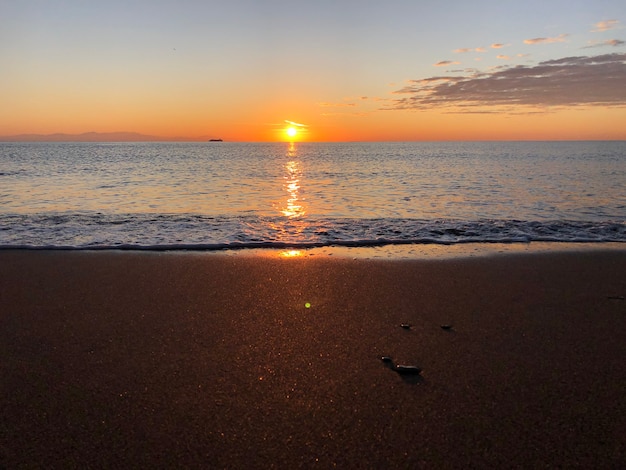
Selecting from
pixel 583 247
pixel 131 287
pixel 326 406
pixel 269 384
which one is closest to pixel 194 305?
pixel 131 287

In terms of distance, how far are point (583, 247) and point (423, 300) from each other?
6.14m

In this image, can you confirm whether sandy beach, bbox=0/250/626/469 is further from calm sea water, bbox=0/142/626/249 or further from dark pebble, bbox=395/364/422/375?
calm sea water, bbox=0/142/626/249

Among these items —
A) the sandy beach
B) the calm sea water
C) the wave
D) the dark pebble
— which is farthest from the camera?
the calm sea water

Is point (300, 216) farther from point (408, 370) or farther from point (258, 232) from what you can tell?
point (408, 370)

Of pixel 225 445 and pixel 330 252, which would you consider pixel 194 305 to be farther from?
pixel 330 252

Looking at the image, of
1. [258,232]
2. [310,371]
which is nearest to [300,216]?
[258,232]

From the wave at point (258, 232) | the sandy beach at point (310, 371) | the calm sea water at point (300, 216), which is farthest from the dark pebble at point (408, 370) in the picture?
the calm sea water at point (300, 216)

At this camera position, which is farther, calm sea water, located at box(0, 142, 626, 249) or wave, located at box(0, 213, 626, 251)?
calm sea water, located at box(0, 142, 626, 249)

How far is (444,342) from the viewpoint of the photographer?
16.8 feet

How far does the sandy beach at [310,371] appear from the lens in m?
3.27

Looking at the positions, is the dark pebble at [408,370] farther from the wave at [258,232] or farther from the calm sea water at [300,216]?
the calm sea water at [300,216]

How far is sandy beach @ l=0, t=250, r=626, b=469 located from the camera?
3268mm

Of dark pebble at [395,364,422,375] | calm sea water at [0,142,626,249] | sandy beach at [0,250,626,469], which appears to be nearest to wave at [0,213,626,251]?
calm sea water at [0,142,626,249]

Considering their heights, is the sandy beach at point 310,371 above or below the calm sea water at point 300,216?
above
